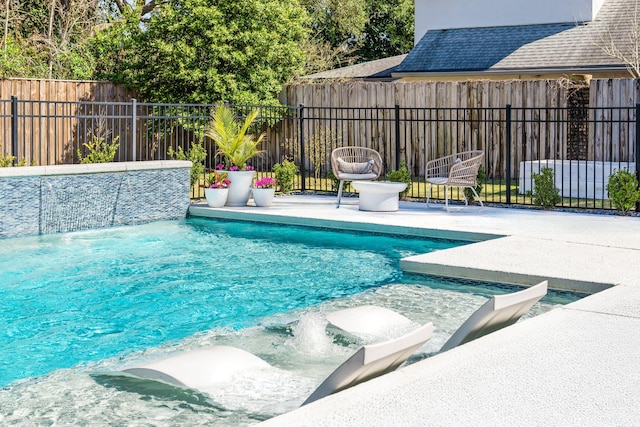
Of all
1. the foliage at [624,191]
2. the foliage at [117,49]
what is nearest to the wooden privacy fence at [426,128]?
the foliage at [117,49]

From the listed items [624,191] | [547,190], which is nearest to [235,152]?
[547,190]

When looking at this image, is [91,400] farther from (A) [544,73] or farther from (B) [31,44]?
(B) [31,44]

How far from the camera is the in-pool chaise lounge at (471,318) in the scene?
16.0 feet

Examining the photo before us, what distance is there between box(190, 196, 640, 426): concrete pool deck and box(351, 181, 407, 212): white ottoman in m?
2.90

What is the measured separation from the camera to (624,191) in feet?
36.9

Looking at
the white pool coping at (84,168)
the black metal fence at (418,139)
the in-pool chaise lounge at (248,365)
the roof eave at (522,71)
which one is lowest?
the in-pool chaise lounge at (248,365)

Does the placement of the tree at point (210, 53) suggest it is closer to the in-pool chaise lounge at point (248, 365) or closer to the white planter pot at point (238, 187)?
the white planter pot at point (238, 187)

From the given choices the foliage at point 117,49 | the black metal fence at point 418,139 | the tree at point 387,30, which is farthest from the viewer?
the tree at point 387,30

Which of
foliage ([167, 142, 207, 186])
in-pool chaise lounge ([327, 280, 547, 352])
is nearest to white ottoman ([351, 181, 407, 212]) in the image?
foliage ([167, 142, 207, 186])

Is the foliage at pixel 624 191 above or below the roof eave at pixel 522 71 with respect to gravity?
below

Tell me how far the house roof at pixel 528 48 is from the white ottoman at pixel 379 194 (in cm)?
907

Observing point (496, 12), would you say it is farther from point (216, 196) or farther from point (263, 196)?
point (216, 196)

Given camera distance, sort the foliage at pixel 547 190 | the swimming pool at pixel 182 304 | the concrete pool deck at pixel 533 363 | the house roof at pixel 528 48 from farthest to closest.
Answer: the house roof at pixel 528 48 → the foliage at pixel 547 190 → the swimming pool at pixel 182 304 → the concrete pool deck at pixel 533 363

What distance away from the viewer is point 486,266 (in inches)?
299
